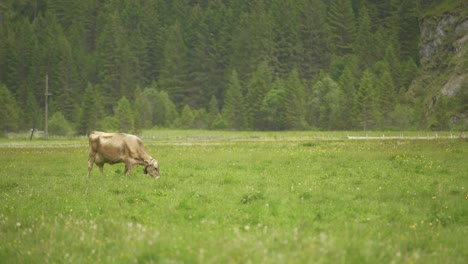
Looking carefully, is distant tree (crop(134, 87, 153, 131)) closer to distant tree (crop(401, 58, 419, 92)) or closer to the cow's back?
distant tree (crop(401, 58, 419, 92))

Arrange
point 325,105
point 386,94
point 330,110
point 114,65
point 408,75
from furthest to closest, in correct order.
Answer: point 114,65
point 408,75
point 325,105
point 330,110
point 386,94

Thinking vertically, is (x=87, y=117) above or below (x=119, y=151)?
above

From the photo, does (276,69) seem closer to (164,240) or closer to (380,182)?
(380,182)

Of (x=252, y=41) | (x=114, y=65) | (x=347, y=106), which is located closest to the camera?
(x=347, y=106)

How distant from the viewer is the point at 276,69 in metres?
160

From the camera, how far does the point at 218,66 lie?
6988 inches

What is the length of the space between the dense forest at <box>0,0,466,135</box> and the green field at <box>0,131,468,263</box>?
293 feet

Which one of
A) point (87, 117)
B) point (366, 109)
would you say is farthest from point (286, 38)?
point (87, 117)

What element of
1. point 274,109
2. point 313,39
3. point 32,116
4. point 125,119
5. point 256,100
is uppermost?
point 313,39

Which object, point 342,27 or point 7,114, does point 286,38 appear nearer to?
point 342,27

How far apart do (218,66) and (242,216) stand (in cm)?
16528

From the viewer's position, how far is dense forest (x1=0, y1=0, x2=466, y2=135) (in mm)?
120250

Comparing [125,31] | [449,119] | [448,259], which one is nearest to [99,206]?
[448,259]

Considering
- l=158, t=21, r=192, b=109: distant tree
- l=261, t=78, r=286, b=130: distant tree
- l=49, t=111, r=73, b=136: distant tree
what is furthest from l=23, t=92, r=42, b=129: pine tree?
l=261, t=78, r=286, b=130: distant tree
